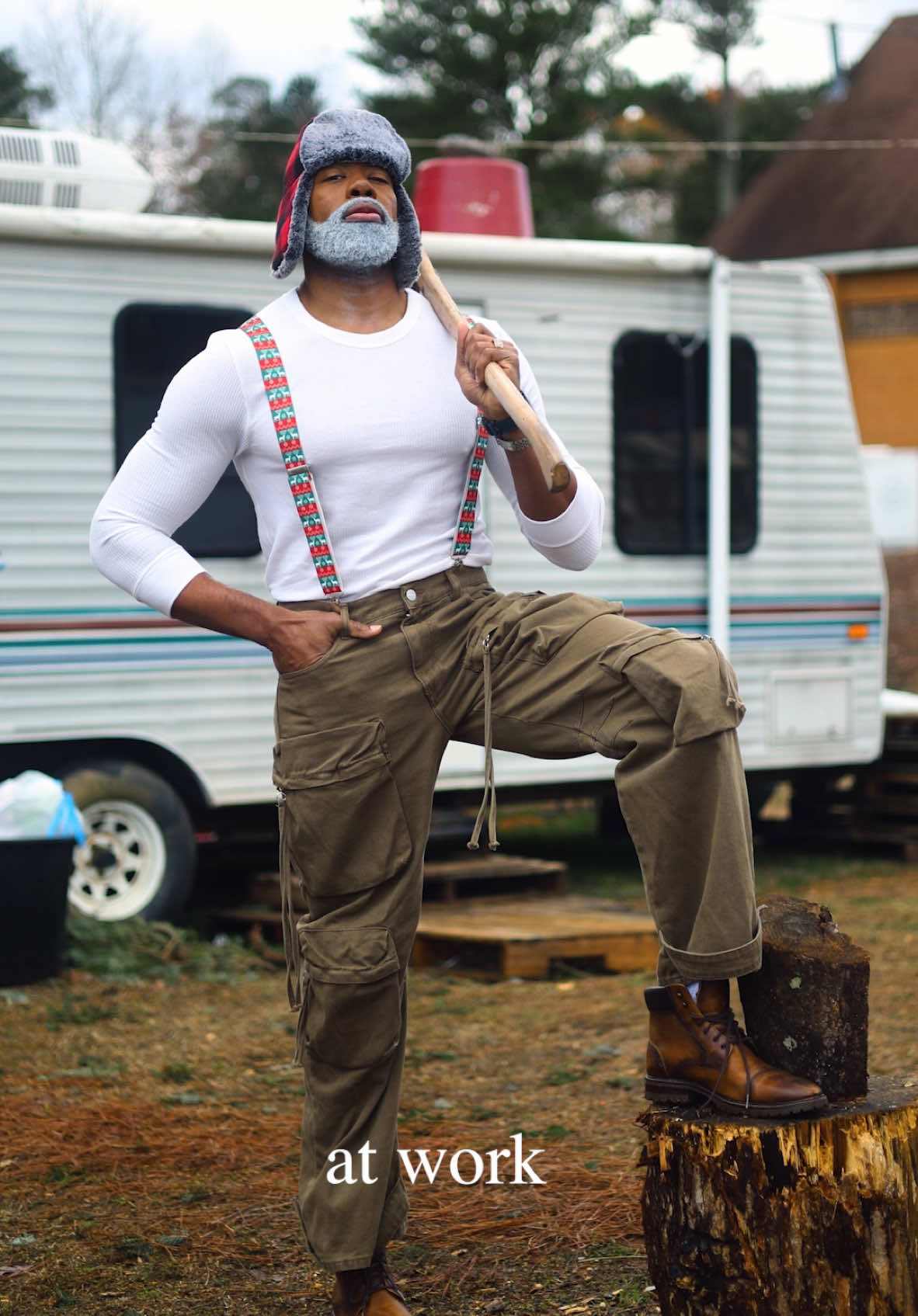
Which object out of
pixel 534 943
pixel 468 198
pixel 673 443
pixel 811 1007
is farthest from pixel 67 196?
pixel 811 1007

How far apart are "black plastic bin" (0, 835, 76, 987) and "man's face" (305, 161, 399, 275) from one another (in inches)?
145

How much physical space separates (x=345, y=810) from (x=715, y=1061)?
0.77 metres

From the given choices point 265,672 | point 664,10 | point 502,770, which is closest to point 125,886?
point 265,672

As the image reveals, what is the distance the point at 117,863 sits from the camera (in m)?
7.14

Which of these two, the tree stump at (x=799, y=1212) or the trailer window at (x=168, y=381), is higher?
the trailer window at (x=168, y=381)

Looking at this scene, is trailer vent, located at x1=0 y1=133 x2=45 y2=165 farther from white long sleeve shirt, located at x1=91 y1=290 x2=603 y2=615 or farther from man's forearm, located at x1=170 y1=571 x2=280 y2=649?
man's forearm, located at x1=170 y1=571 x2=280 y2=649

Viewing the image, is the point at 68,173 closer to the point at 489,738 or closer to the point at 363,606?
the point at 363,606

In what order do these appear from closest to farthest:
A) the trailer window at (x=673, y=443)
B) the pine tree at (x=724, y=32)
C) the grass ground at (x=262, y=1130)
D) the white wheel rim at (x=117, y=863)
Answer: the grass ground at (x=262, y=1130), the white wheel rim at (x=117, y=863), the trailer window at (x=673, y=443), the pine tree at (x=724, y=32)

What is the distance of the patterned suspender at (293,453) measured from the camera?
3027 millimetres

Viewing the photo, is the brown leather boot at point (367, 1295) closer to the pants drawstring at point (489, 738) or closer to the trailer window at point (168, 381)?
the pants drawstring at point (489, 738)

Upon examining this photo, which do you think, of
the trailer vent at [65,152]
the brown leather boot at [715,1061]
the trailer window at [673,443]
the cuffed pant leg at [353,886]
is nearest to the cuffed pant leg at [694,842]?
the brown leather boot at [715,1061]

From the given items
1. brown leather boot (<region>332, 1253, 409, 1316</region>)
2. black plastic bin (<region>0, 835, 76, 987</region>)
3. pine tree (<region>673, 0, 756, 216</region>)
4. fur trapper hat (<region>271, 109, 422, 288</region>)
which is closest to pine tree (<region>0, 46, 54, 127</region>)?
black plastic bin (<region>0, 835, 76, 987</region>)

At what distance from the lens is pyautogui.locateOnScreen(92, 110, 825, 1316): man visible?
119 inches

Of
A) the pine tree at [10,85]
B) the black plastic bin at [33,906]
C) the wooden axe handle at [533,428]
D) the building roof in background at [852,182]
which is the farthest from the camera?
the building roof in background at [852,182]
